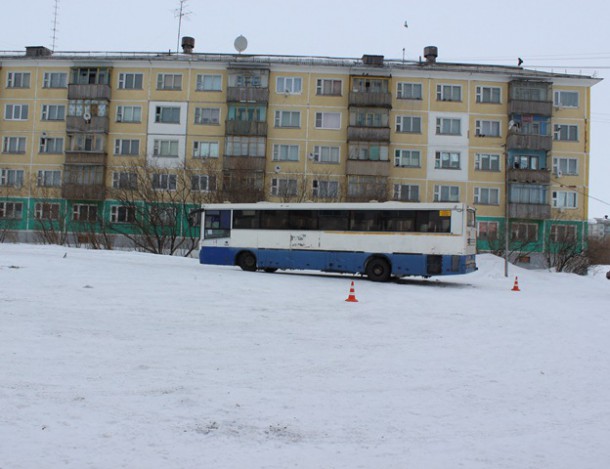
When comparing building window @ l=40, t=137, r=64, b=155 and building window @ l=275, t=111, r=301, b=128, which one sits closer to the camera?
building window @ l=275, t=111, r=301, b=128

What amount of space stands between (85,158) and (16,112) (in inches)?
334

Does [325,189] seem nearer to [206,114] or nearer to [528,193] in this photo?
[206,114]

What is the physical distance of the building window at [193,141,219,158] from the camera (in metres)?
49.3

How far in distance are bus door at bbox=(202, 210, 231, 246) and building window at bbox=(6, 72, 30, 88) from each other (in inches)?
1327

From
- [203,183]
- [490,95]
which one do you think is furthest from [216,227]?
[490,95]

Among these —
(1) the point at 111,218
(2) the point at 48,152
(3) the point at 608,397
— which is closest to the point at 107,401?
(3) the point at 608,397

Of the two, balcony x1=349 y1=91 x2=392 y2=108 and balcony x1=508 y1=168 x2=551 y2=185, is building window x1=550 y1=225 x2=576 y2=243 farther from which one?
balcony x1=349 y1=91 x2=392 y2=108

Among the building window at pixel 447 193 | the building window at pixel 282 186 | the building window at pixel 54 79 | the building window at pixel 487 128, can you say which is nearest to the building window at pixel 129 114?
the building window at pixel 54 79

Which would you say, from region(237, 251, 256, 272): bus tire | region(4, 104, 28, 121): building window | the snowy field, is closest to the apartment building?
region(4, 104, 28, 121): building window

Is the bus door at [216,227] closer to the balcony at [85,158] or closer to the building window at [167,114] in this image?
the building window at [167,114]

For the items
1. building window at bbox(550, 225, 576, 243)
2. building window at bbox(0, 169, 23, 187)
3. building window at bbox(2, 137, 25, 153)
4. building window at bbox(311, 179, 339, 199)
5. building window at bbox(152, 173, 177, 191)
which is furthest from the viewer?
building window at bbox(2, 137, 25, 153)

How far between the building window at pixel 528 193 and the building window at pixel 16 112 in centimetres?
4292

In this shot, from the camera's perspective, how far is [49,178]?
50750 millimetres

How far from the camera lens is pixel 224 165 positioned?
4747 centimetres
